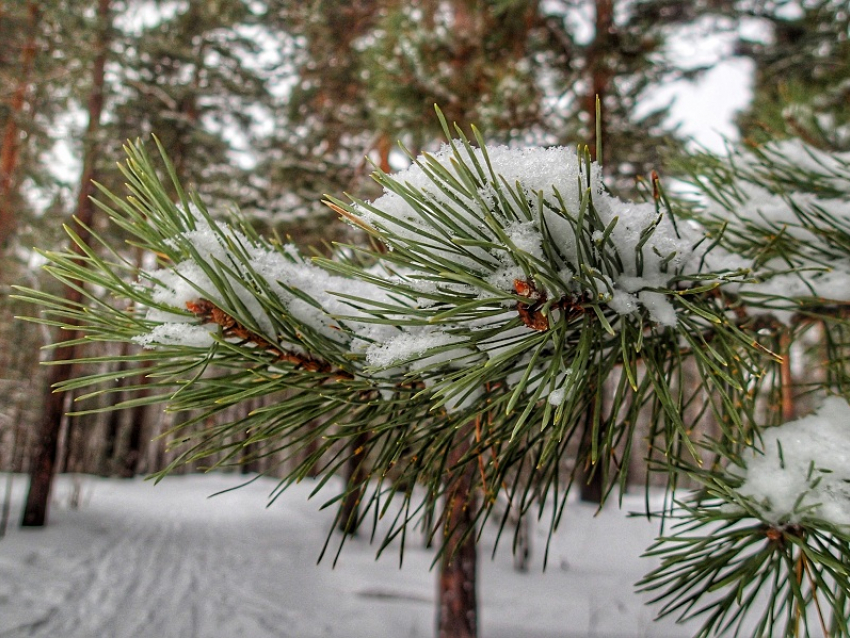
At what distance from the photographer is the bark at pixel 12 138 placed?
8.40 metres

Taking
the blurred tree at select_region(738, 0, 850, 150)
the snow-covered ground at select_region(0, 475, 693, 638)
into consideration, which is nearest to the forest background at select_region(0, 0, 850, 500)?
the blurred tree at select_region(738, 0, 850, 150)

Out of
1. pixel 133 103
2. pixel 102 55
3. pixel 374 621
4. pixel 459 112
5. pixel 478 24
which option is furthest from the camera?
pixel 133 103

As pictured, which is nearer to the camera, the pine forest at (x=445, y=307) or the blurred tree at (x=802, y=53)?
the pine forest at (x=445, y=307)

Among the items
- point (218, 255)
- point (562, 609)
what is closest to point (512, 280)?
point (218, 255)

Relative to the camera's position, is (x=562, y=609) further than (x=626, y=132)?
Yes

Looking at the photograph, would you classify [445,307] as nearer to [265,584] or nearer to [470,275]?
[470,275]

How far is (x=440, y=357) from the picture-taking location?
2.31 ft

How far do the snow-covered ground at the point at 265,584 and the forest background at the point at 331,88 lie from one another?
2.15 metres

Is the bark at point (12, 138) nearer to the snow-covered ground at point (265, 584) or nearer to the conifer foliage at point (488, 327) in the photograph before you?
the snow-covered ground at point (265, 584)

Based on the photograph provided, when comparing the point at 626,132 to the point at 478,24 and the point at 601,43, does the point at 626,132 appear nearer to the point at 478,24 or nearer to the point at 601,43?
the point at 601,43

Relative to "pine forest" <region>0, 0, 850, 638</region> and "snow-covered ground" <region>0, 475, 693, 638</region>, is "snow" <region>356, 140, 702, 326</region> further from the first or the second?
"snow-covered ground" <region>0, 475, 693, 638</region>

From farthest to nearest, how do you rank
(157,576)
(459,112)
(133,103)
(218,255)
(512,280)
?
(133,103)
(157,576)
(459,112)
(218,255)
(512,280)

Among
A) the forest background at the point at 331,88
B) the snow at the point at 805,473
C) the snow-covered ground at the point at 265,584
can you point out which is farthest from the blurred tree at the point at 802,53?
the snow-covered ground at the point at 265,584

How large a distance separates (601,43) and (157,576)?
8.92 m
